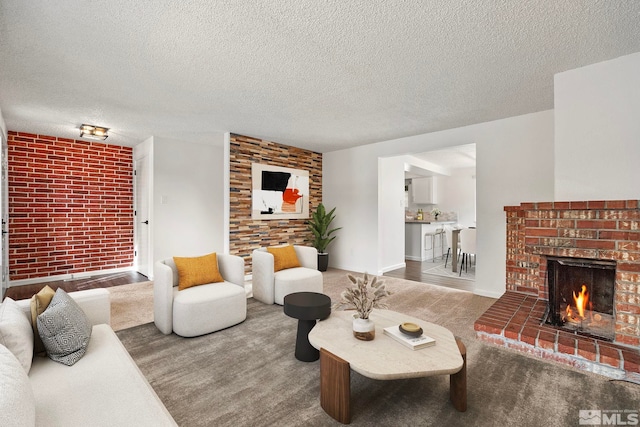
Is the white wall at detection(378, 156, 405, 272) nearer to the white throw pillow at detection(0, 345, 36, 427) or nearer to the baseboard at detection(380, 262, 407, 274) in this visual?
the baseboard at detection(380, 262, 407, 274)

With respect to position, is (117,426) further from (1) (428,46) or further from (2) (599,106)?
(2) (599,106)

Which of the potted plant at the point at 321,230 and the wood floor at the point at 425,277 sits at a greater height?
the potted plant at the point at 321,230

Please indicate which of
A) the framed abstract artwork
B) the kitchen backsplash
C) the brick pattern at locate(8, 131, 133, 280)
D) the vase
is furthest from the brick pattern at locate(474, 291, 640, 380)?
the brick pattern at locate(8, 131, 133, 280)

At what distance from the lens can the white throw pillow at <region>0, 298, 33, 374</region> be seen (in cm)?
139

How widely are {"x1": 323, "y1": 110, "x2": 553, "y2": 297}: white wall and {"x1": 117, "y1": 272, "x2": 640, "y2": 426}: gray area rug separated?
1.72 m

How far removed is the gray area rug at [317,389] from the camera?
1686 mm

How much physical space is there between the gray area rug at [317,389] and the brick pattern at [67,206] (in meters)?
3.27

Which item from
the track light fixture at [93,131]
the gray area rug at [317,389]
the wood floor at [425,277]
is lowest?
the gray area rug at [317,389]

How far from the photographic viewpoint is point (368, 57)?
238cm

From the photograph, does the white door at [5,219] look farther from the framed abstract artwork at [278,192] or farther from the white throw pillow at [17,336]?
the white throw pillow at [17,336]

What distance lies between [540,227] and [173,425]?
121 inches

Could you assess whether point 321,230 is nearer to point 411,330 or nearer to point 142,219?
point 142,219

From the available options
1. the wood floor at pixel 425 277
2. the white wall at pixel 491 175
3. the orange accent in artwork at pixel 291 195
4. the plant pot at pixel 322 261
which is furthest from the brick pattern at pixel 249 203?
the wood floor at pixel 425 277

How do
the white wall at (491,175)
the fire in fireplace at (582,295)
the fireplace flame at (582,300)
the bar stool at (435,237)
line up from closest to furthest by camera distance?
the fire in fireplace at (582,295) < the fireplace flame at (582,300) < the white wall at (491,175) < the bar stool at (435,237)
